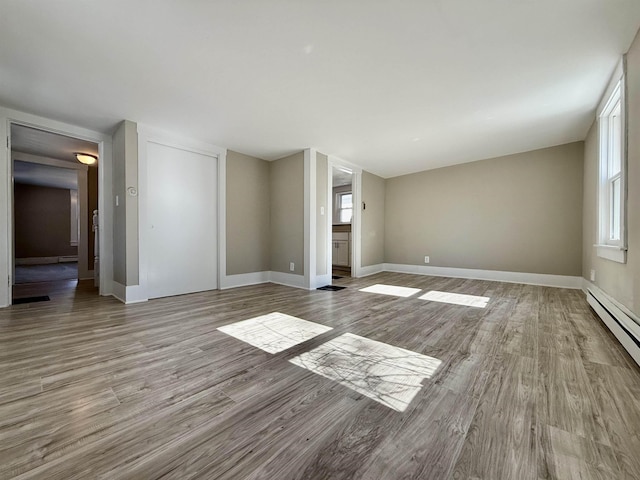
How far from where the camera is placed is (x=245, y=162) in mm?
4570

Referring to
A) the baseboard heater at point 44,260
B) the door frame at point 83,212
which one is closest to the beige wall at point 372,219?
the door frame at point 83,212

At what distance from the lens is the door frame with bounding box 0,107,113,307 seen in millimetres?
2982

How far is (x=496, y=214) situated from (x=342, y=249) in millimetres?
3268

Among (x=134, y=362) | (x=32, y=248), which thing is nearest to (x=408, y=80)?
(x=134, y=362)

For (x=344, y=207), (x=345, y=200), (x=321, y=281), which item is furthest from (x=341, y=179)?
(x=321, y=281)

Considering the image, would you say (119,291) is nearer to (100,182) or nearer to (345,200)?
(100,182)

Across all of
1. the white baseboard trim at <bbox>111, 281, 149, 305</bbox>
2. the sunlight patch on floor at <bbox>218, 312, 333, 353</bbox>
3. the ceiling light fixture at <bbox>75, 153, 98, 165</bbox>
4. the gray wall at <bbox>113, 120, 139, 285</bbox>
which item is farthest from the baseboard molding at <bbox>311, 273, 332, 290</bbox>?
the ceiling light fixture at <bbox>75, 153, 98, 165</bbox>

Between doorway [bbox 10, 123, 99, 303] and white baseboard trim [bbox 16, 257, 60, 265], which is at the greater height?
doorway [bbox 10, 123, 99, 303]

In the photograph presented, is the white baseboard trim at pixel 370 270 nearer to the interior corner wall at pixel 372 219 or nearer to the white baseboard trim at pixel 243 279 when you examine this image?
the interior corner wall at pixel 372 219

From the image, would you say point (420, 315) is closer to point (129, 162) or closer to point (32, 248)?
point (129, 162)

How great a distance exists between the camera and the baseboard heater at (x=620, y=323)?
5.74 feet

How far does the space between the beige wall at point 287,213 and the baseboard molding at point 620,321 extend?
3488 millimetres

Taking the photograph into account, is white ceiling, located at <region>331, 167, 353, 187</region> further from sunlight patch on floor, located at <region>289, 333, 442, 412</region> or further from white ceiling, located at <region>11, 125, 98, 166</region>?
sunlight patch on floor, located at <region>289, 333, 442, 412</region>

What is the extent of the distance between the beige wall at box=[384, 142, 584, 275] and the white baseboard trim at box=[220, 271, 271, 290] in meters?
3.07
